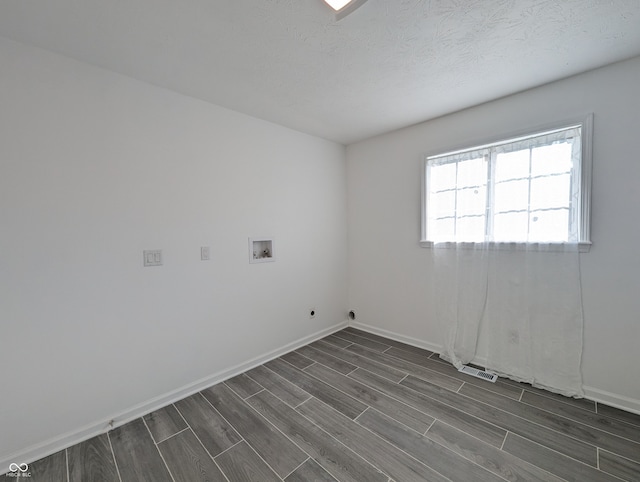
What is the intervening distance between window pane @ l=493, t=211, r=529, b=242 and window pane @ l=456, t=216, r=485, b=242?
115 mm

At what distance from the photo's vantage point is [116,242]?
1.88 metres

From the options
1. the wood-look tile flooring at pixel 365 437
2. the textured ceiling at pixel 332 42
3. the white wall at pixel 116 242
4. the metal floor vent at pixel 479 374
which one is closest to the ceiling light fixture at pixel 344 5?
the textured ceiling at pixel 332 42

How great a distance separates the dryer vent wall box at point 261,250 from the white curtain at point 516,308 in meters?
1.78

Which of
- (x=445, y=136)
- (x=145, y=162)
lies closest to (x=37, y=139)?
(x=145, y=162)

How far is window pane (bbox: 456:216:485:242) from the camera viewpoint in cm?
254

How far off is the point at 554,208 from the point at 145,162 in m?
3.28

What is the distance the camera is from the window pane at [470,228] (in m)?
2.54

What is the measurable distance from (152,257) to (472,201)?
2912mm

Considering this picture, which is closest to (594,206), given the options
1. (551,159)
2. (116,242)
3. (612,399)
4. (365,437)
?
(551,159)

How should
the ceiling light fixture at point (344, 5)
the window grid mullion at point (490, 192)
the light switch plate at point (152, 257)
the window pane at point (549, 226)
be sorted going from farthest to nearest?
the window grid mullion at point (490, 192)
the window pane at point (549, 226)
the light switch plate at point (152, 257)
the ceiling light fixture at point (344, 5)

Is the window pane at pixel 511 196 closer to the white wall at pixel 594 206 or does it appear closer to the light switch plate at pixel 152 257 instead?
the white wall at pixel 594 206

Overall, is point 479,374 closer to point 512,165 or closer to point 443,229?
point 443,229

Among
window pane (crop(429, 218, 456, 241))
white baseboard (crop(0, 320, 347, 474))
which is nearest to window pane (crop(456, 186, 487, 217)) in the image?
window pane (crop(429, 218, 456, 241))

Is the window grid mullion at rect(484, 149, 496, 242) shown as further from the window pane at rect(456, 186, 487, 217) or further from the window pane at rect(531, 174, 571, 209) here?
the window pane at rect(531, 174, 571, 209)
